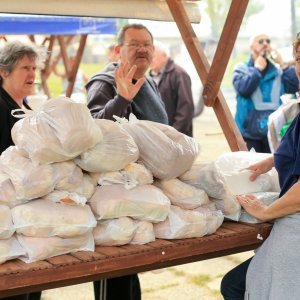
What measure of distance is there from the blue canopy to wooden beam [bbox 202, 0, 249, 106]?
2413 millimetres

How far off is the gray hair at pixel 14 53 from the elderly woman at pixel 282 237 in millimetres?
1618

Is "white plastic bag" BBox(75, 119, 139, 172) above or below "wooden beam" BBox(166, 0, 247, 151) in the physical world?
below

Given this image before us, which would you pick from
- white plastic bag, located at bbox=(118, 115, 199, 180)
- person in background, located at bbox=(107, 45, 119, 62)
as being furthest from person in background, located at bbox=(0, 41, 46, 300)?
white plastic bag, located at bbox=(118, 115, 199, 180)

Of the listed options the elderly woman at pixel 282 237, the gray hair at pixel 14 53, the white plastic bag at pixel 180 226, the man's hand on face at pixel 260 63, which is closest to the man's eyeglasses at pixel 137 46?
the gray hair at pixel 14 53

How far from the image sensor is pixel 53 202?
2.09m

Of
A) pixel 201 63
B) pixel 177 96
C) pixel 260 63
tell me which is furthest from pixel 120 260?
pixel 177 96

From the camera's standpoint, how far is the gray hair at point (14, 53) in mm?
3465

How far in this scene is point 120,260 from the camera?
2.12 meters

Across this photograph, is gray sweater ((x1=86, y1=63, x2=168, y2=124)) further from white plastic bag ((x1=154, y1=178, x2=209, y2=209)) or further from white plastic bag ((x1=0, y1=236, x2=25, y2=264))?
white plastic bag ((x1=0, y1=236, x2=25, y2=264))

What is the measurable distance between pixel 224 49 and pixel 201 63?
0.90ft

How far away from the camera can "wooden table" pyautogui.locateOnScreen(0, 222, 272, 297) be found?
1.95 metres

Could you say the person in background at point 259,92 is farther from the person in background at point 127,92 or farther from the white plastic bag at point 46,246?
the white plastic bag at point 46,246

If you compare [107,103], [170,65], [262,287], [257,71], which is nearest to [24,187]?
[262,287]

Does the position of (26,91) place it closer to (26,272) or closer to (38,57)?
(38,57)
